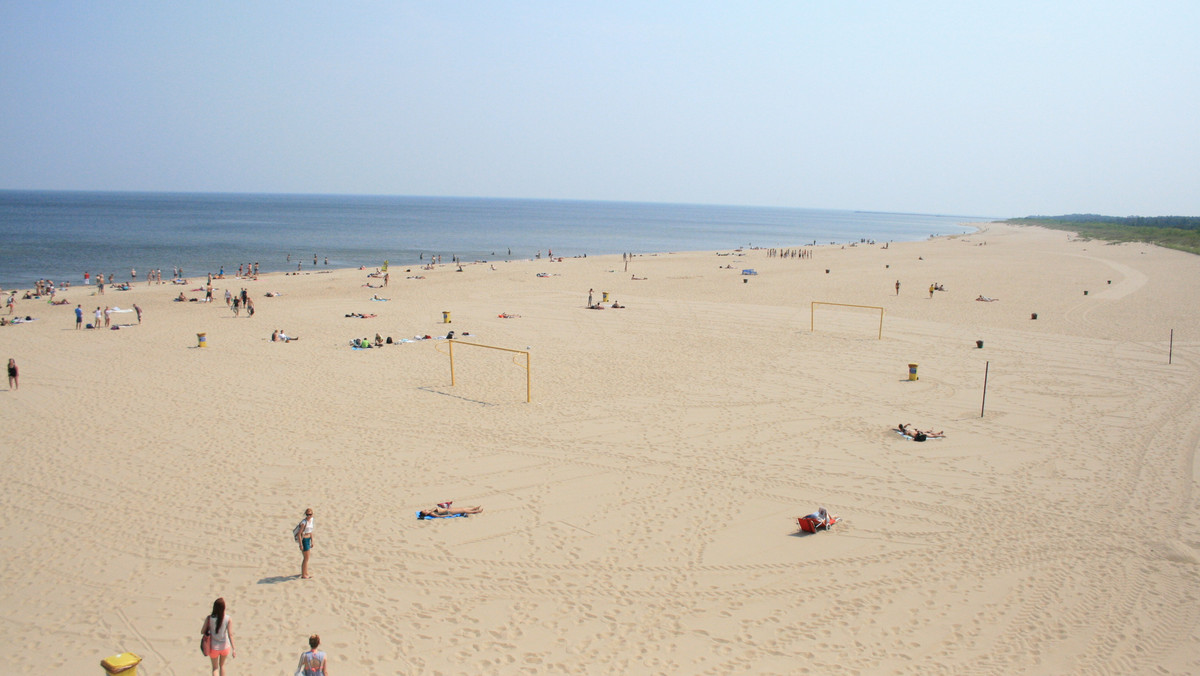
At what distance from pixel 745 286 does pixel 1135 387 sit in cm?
2295

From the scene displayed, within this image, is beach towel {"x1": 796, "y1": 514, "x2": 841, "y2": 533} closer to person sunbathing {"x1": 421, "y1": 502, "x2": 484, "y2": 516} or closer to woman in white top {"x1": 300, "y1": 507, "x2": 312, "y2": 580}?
person sunbathing {"x1": 421, "y1": 502, "x2": 484, "y2": 516}

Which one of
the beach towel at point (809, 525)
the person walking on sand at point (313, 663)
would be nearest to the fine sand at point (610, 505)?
the beach towel at point (809, 525)

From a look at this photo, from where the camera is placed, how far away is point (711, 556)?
367 inches

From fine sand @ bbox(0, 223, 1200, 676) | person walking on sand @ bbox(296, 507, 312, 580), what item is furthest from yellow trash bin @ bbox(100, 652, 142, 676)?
person walking on sand @ bbox(296, 507, 312, 580)

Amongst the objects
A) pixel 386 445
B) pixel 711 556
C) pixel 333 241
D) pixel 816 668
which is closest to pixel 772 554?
pixel 711 556

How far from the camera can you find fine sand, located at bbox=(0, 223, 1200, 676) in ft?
24.9

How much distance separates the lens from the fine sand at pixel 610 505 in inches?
299

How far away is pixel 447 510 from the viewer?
10.3 meters

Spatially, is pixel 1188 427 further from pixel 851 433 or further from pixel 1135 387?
pixel 851 433

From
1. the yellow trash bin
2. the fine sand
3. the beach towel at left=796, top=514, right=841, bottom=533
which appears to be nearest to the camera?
the yellow trash bin

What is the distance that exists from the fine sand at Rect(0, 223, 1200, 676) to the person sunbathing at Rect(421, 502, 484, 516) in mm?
231

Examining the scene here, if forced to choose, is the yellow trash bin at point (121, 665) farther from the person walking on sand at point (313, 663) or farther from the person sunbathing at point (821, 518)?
the person sunbathing at point (821, 518)

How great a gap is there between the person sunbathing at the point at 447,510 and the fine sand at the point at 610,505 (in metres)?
0.23

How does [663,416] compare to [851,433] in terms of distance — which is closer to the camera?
[851,433]
